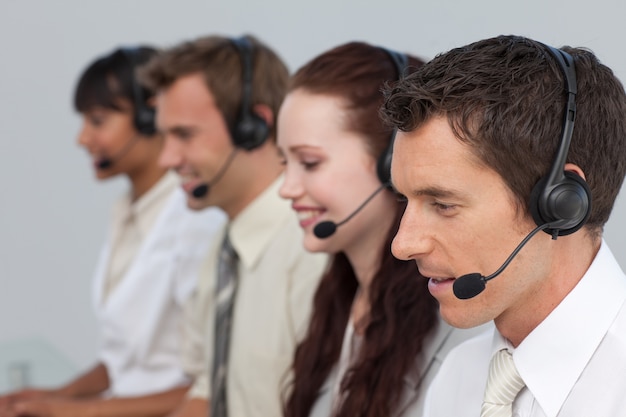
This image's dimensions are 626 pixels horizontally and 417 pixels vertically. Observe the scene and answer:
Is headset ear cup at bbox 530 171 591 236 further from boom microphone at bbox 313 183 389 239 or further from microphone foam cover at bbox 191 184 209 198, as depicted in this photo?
microphone foam cover at bbox 191 184 209 198

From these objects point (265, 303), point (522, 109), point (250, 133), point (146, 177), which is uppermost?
point (522, 109)

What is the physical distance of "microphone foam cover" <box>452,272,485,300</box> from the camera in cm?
90

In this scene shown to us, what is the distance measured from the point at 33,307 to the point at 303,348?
2161mm

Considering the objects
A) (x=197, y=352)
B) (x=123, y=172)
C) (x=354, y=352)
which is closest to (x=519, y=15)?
(x=354, y=352)

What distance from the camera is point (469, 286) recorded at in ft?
2.96

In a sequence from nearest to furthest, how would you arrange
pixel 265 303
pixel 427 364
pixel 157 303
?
pixel 427 364
pixel 265 303
pixel 157 303

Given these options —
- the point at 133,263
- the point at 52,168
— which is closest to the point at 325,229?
the point at 133,263

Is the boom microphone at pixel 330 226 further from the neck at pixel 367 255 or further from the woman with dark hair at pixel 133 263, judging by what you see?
the woman with dark hair at pixel 133 263

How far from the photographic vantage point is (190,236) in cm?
232

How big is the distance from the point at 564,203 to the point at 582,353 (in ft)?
0.50

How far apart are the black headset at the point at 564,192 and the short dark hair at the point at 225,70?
1.13 meters

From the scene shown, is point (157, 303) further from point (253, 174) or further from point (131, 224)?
point (253, 174)

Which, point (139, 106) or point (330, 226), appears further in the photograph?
point (139, 106)

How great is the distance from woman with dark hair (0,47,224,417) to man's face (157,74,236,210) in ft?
1.02
